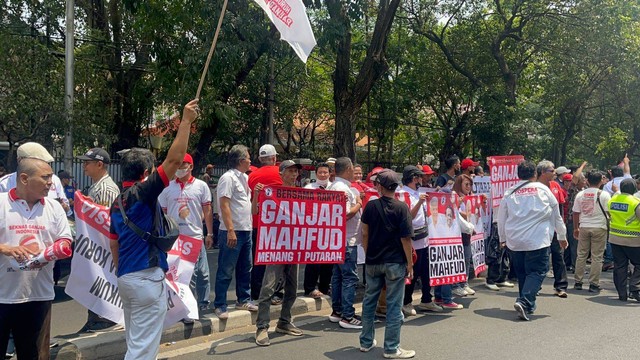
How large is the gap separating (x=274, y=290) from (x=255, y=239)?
1481mm

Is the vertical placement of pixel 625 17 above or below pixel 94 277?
above

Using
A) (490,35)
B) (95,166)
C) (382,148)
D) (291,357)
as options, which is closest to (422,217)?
(291,357)

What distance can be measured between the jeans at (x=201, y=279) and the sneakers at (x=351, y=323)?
1591 mm

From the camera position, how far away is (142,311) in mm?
4453

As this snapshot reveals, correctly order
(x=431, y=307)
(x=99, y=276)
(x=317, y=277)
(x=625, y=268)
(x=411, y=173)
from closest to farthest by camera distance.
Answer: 1. (x=99, y=276)
2. (x=411, y=173)
3. (x=431, y=307)
4. (x=317, y=277)
5. (x=625, y=268)

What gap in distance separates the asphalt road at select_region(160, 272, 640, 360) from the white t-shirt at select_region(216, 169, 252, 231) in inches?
47.5

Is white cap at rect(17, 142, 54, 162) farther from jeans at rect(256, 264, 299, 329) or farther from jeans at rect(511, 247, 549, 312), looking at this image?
jeans at rect(511, 247, 549, 312)

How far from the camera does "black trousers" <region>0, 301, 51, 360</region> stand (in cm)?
433

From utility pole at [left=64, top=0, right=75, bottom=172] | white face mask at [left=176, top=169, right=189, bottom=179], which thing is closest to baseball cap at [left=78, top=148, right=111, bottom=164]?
white face mask at [left=176, top=169, right=189, bottom=179]

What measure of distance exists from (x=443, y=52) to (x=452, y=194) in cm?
1768

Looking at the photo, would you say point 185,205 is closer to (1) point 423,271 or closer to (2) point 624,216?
(1) point 423,271

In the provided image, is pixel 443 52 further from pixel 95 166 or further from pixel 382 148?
pixel 95 166

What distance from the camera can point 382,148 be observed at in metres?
29.5

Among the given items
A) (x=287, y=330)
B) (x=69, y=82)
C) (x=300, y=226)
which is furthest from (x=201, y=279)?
(x=69, y=82)
